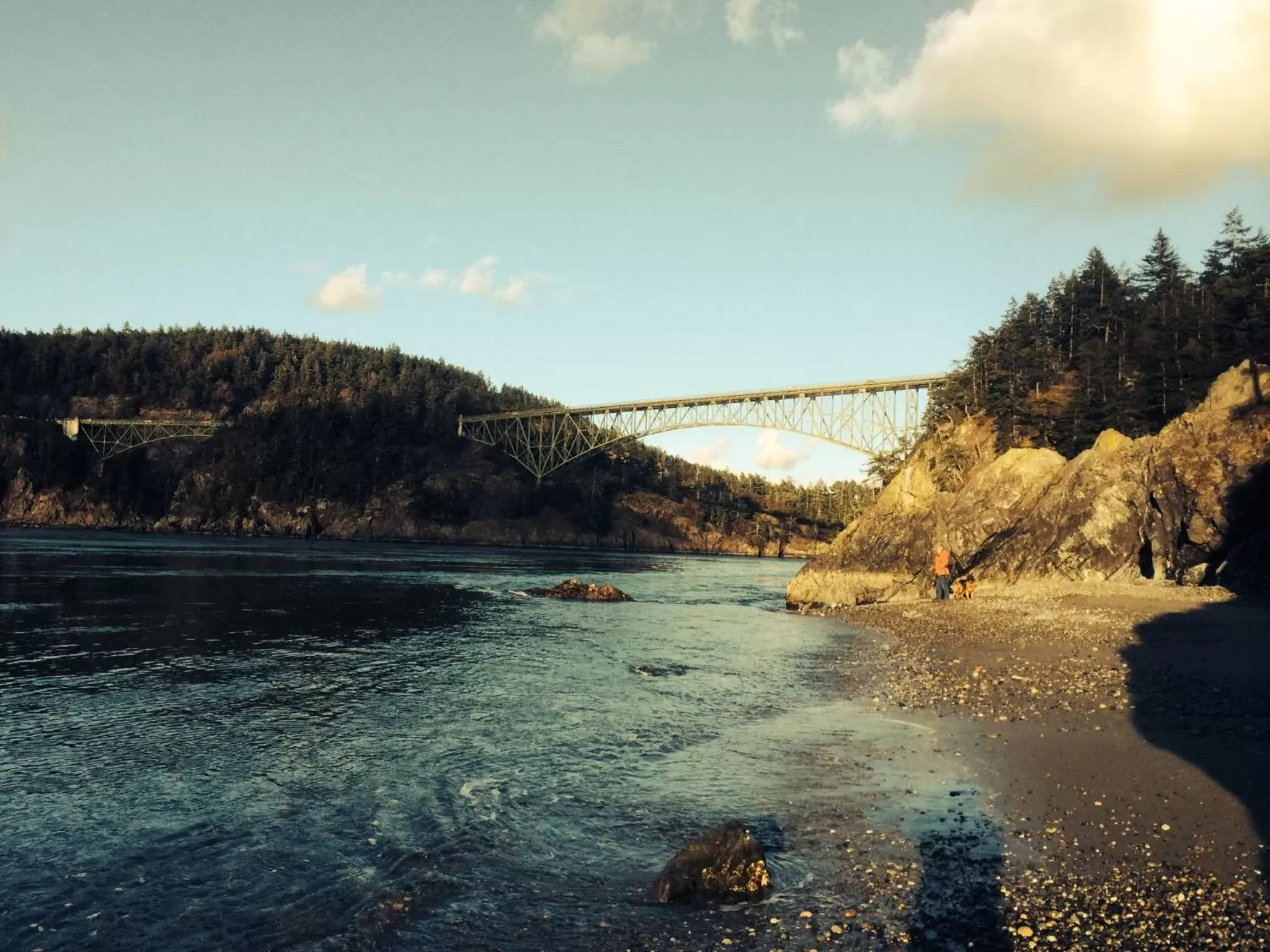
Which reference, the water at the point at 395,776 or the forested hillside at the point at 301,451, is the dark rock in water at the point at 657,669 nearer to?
the water at the point at 395,776

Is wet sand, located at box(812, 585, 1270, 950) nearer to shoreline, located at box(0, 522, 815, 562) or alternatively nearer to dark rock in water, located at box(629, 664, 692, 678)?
dark rock in water, located at box(629, 664, 692, 678)

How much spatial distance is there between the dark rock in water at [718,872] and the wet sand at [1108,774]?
1611 millimetres

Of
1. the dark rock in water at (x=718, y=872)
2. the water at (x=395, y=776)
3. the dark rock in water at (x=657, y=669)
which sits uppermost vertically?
the dark rock in water at (x=718, y=872)

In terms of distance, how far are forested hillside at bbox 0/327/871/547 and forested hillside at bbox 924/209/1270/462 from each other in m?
Answer: 55.8

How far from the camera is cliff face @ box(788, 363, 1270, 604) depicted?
3294 centimetres

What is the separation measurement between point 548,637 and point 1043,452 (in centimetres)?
3193

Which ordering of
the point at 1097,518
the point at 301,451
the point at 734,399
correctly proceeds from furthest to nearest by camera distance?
the point at 301,451 → the point at 734,399 → the point at 1097,518

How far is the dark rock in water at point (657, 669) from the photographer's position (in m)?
21.1

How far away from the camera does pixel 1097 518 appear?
3641 cm

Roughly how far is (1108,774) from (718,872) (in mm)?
6555

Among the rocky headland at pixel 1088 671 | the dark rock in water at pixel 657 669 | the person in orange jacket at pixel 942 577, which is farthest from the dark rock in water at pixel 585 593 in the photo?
the dark rock in water at pixel 657 669

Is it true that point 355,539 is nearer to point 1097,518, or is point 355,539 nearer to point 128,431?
point 128,431

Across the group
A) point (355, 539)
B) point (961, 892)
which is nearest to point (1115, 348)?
point (961, 892)

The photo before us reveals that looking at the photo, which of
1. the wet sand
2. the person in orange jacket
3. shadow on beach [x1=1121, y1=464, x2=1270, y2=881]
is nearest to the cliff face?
the person in orange jacket
